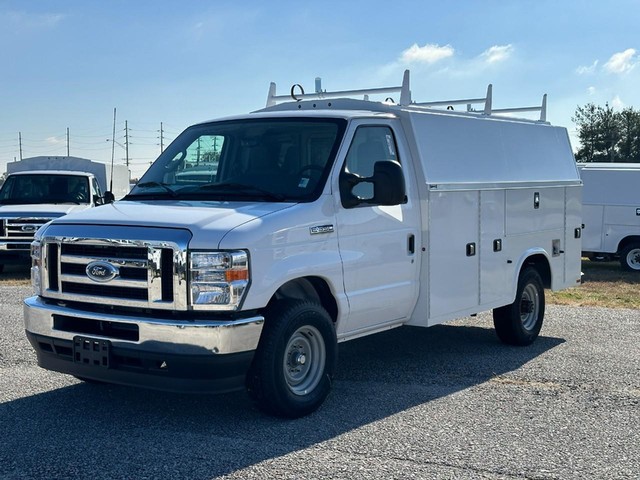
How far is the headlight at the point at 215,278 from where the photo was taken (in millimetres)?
5754

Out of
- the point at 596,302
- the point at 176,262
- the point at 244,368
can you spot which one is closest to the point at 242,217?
the point at 176,262

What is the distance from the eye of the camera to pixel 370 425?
6.27 meters

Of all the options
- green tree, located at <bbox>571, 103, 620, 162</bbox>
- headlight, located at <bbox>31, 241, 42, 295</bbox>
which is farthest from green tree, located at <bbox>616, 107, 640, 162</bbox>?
headlight, located at <bbox>31, 241, 42, 295</bbox>

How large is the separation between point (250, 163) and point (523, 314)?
13.8 feet

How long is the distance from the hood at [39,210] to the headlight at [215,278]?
11276 mm

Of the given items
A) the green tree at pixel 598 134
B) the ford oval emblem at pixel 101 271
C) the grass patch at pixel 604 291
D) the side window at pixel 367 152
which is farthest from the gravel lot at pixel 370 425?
the green tree at pixel 598 134

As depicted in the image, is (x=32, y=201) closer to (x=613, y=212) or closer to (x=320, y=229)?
(x=320, y=229)

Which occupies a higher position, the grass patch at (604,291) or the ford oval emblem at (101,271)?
the ford oval emblem at (101,271)

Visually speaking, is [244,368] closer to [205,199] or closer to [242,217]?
[242,217]

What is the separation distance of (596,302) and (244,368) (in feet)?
32.4

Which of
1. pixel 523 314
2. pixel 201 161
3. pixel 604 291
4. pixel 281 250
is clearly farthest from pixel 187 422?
pixel 604 291

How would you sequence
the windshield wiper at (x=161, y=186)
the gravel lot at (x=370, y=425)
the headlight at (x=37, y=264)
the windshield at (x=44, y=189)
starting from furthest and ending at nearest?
the windshield at (x=44, y=189) < the windshield wiper at (x=161, y=186) < the headlight at (x=37, y=264) < the gravel lot at (x=370, y=425)

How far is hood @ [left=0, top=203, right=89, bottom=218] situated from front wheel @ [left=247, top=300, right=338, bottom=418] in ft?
35.8

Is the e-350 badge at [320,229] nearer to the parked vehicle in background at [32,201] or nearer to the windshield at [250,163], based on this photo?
the windshield at [250,163]
